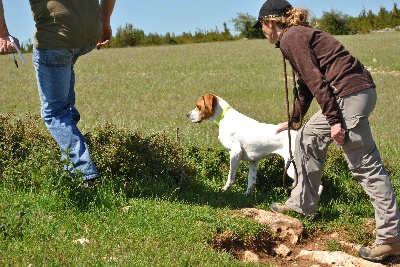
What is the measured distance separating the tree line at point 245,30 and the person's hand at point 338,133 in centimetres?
6004

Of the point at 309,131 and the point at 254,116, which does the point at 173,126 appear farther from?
the point at 309,131

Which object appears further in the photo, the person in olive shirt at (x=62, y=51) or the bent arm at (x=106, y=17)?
the bent arm at (x=106, y=17)

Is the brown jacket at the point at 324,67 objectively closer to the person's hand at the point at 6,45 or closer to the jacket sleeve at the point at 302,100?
the jacket sleeve at the point at 302,100

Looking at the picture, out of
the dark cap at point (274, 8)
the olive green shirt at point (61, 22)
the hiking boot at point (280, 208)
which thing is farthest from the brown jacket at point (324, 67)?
the olive green shirt at point (61, 22)

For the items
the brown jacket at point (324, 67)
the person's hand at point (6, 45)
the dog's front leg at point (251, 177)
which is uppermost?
Answer: the person's hand at point (6, 45)

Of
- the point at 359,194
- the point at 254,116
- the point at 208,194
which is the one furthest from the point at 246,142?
the point at 254,116

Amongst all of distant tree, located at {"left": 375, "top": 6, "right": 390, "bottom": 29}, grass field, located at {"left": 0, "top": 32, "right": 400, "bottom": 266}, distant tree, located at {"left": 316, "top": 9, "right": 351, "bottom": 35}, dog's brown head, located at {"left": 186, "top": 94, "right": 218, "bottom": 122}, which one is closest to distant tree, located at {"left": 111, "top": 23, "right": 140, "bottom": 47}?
distant tree, located at {"left": 316, "top": 9, "right": 351, "bottom": 35}

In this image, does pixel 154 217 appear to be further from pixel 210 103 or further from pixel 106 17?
pixel 106 17

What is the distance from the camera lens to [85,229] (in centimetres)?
524

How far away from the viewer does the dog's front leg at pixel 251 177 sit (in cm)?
702

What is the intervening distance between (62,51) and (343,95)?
270cm

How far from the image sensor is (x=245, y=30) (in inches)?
3086

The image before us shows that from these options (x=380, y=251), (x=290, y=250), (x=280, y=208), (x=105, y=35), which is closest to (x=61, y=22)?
(x=105, y=35)

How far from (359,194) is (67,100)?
3.47 metres
